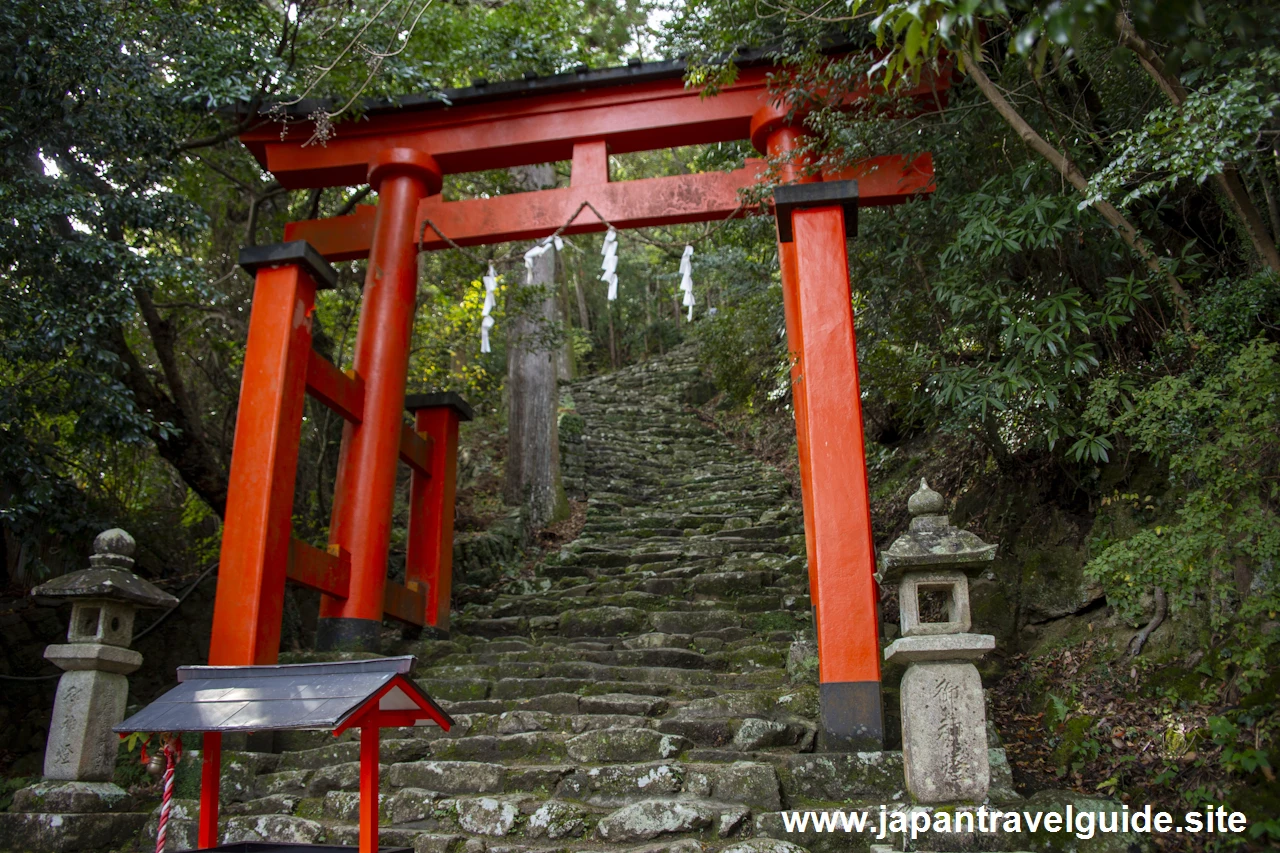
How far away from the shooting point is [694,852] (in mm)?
3652

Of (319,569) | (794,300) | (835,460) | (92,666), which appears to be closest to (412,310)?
(319,569)

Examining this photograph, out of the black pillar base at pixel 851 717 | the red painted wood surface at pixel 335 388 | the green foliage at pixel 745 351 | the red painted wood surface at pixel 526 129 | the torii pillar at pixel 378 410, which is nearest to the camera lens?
the black pillar base at pixel 851 717

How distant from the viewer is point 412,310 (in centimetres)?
702

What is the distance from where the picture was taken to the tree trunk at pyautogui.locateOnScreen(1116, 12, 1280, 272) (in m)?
3.95

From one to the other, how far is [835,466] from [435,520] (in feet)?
13.3

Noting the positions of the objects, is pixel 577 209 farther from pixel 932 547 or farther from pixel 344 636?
pixel 932 547

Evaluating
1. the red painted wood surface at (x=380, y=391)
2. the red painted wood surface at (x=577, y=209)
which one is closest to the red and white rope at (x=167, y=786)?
the red painted wood surface at (x=380, y=391)

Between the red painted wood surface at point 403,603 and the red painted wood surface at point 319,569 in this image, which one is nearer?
the red painted wood surface at point 319,569

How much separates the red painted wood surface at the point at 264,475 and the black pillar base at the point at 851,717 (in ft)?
10.4

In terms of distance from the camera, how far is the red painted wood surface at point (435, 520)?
748 cm

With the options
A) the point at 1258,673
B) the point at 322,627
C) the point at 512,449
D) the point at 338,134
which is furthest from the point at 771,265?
the point at 1258,673

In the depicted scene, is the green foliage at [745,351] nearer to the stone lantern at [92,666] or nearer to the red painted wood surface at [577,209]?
the red painted wood surface at [577,209]

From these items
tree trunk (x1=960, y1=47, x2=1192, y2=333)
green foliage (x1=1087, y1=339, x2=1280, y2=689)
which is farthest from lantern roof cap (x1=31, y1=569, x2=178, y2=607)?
tree trunk (x1=960, y1=47, x2=1192, y2=333)

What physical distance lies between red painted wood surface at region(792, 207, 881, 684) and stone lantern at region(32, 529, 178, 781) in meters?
3.84
